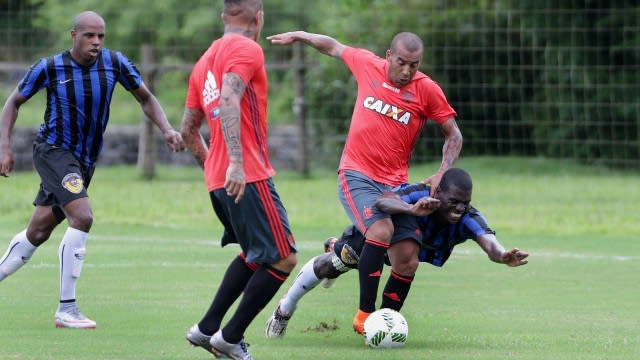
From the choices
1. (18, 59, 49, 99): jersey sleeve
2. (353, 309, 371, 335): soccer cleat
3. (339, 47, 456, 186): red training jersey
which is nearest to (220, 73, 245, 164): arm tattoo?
(353, 309, 371, 335): soccer cleat

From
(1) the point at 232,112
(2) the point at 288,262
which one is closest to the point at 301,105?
(2) the point at 288,262

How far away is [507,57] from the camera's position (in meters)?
22.7

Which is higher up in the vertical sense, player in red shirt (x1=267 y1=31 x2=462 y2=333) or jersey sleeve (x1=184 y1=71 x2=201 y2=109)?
jersey sleeve (x1=184 y1=71 x2=201 y2=109)

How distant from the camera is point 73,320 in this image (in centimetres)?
888

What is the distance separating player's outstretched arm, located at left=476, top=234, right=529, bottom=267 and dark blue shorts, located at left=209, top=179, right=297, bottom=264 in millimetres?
1427

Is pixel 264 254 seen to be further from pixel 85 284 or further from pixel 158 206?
pixel 158 206

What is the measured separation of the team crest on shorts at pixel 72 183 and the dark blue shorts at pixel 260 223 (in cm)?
217

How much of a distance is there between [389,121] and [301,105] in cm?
1544

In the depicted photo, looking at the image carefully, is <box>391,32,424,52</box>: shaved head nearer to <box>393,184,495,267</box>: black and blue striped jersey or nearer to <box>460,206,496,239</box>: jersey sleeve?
<box>393,184,495,267</box>: black and blue striped jersey

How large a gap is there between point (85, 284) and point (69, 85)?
2.70 meters

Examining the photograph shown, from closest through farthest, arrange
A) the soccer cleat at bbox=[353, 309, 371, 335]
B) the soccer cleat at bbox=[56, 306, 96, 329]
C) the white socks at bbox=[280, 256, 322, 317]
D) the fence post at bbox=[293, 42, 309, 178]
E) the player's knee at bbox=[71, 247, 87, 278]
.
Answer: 1. the soccer cleat at bbox=[353, 309, 371, 335]
2. the white socks at bbox=[280, 256, 322, 317]
3. the soccer cleat at bbox=[56, 306, 96, 329]
4. the player's knee at bbox=[71, 247, 87, 278]
5. the fence post at bbox=[293, 42, 309, 178]

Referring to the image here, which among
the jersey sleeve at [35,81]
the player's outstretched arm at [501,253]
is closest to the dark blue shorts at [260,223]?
the player's outstretched arm at [501,253]

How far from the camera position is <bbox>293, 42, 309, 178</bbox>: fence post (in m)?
24.6

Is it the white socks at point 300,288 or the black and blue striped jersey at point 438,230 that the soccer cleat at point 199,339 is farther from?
the black and blue striped jersey at point 438,230
